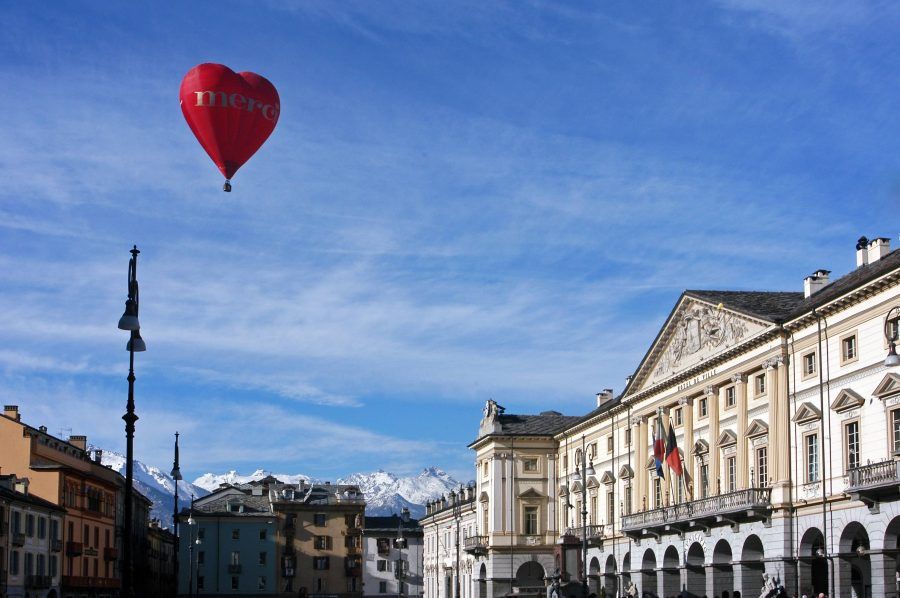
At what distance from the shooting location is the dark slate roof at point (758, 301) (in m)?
58.3

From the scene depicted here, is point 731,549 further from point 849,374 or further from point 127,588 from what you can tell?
point 127,588

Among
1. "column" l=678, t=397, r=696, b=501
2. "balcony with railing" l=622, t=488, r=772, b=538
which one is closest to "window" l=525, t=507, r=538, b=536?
"balcony with railing" l=622, t=488, r=772, b=538

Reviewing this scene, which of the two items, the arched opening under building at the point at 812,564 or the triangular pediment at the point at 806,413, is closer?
the triangular pediment at the point at 806,413

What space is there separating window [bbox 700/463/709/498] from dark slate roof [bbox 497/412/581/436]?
31.7 metres

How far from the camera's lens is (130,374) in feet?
93.5

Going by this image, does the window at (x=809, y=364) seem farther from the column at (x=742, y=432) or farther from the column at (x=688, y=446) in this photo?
the column at (x=688, y=446)

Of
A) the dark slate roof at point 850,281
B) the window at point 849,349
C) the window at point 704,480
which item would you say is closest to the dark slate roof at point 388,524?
the window at point 704,480

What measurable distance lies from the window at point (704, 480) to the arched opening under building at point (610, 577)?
18.3m

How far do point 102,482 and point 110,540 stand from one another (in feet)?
20.2

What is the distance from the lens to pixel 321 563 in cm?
13075

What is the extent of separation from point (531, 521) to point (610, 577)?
593 inches

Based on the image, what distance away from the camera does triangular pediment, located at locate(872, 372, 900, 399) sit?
46.5m

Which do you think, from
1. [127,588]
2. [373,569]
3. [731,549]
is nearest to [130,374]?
[127,588]

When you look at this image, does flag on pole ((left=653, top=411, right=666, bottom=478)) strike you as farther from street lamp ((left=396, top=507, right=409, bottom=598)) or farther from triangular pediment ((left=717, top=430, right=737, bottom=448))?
street lamp ((left=396, top=507, right=409, bottom=598))
